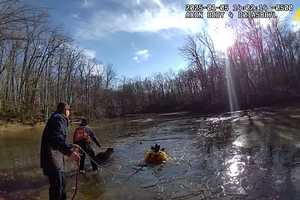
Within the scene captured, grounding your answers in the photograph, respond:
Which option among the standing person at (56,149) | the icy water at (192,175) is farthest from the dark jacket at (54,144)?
the icy water at (192,175)

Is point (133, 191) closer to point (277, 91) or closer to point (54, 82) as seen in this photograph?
point (277, 91)

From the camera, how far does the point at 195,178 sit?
10.0m

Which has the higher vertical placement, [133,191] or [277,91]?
[277,91]

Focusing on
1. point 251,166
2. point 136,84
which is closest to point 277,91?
point 251,166

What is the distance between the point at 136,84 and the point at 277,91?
56.1 meters

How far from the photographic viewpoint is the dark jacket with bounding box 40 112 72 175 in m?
6.70

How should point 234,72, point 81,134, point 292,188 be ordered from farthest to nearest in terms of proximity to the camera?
point 234,72
point 81,134
point 292,188

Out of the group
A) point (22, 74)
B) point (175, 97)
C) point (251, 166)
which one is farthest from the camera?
point (175, 97)

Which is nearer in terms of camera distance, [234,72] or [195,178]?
[195,178]

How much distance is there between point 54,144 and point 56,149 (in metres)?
0.11

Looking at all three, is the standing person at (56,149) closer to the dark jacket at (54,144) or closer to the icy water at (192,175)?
the dark jacket at (54,144)

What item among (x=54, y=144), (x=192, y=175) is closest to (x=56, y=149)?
(x=54, y=144)

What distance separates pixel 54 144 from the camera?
6.70m

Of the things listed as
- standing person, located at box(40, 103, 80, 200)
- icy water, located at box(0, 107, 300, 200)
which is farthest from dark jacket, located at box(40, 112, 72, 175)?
icy water, located at box(0, 107, 300, 200)
